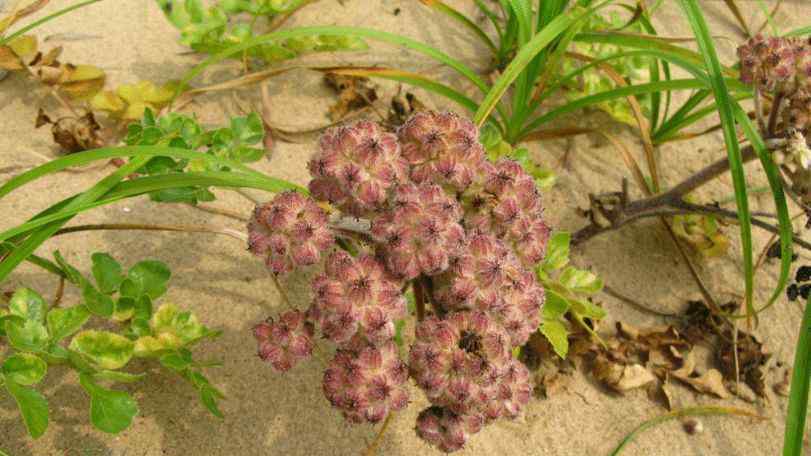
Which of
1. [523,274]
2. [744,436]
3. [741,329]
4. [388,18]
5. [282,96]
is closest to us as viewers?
[523,274]

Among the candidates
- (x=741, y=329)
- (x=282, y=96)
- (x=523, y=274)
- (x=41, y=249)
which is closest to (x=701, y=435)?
(x=741, y=329)

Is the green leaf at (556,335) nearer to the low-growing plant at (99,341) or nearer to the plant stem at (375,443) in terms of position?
the plant stem at (375,443)

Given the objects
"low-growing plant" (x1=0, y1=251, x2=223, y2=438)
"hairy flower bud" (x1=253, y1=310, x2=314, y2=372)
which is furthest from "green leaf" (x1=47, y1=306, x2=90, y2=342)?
"hairy flower bud" (x1=253, y1=310, x2=314, y2=372)

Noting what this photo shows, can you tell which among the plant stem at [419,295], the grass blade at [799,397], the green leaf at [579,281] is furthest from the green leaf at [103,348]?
the grass blade at [799,397]

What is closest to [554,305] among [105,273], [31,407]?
[105,273]

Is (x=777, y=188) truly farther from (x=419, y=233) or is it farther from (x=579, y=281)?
(x=419, y=233)

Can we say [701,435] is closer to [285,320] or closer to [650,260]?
[650,260]

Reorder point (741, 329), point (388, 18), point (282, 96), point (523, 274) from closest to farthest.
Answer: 1. point (523, 274)
2. point (741, 329)
3. point (282, 96)
4. point (388, 18)
